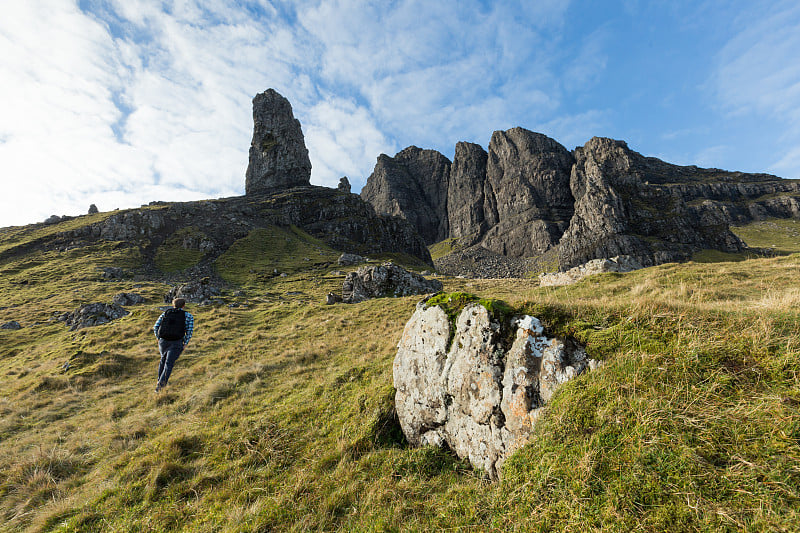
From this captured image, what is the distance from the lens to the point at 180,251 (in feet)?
237

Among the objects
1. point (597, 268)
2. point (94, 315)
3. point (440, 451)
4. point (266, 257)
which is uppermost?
point (266, 257)

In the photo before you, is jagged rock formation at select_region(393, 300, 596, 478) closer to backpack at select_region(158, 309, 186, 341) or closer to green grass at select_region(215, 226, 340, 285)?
backpack at select_region(158, 309, 186, 341)

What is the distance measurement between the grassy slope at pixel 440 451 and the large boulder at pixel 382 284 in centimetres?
2165

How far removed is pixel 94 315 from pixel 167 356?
72.7ft

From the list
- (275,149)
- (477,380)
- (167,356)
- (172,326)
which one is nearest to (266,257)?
(172,326)

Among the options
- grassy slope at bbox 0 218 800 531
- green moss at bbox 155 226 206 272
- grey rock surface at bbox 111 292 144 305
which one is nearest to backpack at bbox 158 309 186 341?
grassy slope at bbox 0 218 800 531

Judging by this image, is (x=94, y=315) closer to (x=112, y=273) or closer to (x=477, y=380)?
(x=477, y=380)

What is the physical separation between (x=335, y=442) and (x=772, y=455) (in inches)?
269

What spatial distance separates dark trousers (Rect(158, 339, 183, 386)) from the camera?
11789mm

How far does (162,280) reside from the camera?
179 feet

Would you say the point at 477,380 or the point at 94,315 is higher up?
the point at 477,380

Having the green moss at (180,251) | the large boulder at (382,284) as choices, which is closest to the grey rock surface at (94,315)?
the large boulder at (382,284)

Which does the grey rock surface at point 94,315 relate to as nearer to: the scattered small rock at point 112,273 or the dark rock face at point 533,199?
the scattered small rock at point 112,273

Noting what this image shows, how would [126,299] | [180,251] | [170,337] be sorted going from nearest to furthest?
1. [170,337]
2. [126,299]
3. [180,251]
